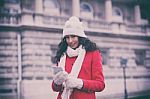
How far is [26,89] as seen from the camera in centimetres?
1816

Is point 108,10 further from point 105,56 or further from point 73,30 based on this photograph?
point 73,30

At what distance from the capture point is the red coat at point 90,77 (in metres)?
3.81

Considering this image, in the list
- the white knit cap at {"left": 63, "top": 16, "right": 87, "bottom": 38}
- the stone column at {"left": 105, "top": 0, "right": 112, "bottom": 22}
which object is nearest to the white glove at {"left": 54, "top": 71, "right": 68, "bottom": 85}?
the white knit cap at {"left": 63, "top": 16, "right": 87, "bottom": 38}

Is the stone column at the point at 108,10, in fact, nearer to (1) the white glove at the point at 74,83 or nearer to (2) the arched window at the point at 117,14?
(2) the arched window at the point at 117,14

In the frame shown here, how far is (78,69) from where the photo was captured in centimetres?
389

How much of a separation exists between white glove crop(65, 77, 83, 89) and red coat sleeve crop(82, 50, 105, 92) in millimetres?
54

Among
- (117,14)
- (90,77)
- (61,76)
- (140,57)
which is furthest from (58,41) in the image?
(61,76)

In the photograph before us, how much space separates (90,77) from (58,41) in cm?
1651

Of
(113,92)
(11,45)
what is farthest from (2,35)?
(113,92)

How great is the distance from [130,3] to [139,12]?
113 cm

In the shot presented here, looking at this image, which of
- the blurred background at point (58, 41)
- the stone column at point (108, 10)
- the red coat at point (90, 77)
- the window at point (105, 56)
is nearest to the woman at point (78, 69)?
the red coat at point (90, 77)

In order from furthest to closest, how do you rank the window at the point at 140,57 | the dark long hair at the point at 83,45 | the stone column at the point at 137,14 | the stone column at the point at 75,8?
the stone column at the point at 137,14 → the window at the point at 140,57 → the stone column at the point at 75,8 → the dark long hair at the point at 83,45

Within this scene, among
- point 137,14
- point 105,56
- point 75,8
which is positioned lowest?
point 105,56

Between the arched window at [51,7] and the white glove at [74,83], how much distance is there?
2025 centimetres
